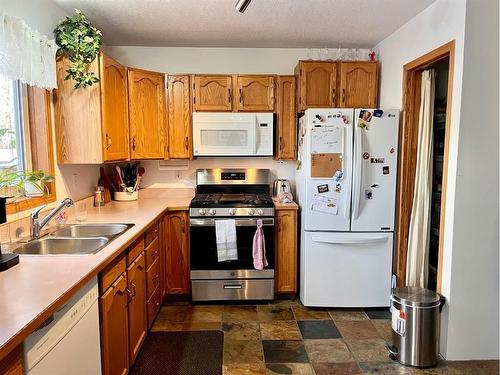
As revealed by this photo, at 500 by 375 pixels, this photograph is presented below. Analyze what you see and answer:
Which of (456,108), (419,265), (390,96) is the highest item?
(390,96)

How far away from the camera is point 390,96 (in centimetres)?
324

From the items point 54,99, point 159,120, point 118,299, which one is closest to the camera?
point 118,299

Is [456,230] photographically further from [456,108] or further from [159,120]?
[159,120]

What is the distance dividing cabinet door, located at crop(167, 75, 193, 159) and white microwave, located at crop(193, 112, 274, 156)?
0.29ft

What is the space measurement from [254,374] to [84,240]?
135 centimetres

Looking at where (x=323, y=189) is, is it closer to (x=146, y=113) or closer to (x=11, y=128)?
(x=146, y=113)

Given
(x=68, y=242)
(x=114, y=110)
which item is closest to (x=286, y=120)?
(x=114, y=110)

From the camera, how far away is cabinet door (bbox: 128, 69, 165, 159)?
3262mm

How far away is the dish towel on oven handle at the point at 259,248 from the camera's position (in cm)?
320

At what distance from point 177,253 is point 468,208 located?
2336 millimetres

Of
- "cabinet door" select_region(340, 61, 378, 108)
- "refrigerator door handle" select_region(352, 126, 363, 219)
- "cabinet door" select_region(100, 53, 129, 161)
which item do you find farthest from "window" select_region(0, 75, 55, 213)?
"cabinet door" select_region(340, 61, 378, 108)

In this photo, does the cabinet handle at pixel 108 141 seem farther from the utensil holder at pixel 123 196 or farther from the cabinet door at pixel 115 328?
the cabinet door at pixel 115 328

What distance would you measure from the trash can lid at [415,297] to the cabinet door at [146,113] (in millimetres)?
2371

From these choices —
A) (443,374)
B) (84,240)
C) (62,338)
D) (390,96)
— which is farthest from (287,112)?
(62,338)
